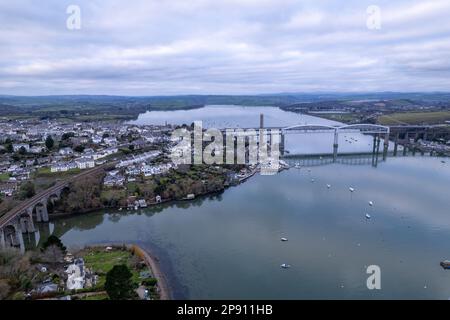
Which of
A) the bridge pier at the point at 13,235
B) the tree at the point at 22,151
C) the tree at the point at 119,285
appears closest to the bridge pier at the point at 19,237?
the bridge pier at the point at 13,235

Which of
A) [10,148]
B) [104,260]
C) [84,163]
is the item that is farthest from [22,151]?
[104,260]

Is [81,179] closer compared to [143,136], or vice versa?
[81,179]

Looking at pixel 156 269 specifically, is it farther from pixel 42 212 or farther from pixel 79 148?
pixel 79 148

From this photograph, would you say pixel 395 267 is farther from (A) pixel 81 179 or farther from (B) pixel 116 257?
(A) pixel 81 179

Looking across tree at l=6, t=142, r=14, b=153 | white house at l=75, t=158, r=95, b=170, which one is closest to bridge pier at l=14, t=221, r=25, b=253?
white house at l=75, t=158, r=95, b=170

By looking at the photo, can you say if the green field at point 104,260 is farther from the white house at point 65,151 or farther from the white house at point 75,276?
the white house at point 65,151

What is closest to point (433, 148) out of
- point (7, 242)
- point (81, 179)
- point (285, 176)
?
point (285, 176)
